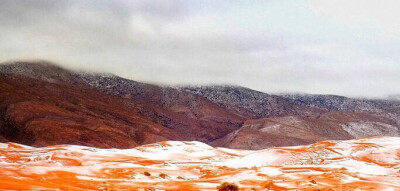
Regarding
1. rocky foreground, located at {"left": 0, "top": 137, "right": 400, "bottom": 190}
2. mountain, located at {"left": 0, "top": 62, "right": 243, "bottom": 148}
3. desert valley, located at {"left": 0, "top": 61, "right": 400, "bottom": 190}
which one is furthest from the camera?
mountain, located at {"left": 0, "top": 62, "right": 243, "bottom": 148}

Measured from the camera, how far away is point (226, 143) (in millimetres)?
176250

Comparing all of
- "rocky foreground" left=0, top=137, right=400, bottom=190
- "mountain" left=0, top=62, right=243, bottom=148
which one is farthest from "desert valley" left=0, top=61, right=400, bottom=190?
"mountain" left=0, top=62, right=243, bottom=148

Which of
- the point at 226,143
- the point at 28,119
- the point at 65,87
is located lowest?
the point at 226,143

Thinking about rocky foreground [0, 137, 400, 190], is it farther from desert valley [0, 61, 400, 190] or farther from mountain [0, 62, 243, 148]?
mountain [0, 62, 243, 148]

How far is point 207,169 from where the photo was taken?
40.4 m

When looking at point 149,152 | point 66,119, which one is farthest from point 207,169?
point 66,119

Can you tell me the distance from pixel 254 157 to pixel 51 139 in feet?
323

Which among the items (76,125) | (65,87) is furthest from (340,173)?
(65,87)

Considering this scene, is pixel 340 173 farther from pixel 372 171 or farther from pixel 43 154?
pixel 43 154

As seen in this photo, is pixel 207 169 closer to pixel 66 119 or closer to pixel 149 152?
pixel 149 152

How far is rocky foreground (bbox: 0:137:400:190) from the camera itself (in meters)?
25.7

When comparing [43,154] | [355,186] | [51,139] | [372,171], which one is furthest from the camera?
[51,139]

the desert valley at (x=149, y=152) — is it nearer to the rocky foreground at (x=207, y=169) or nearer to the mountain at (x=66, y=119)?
the rocky foreground at (x=207, y=169)

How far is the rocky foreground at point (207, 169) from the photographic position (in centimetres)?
2573
